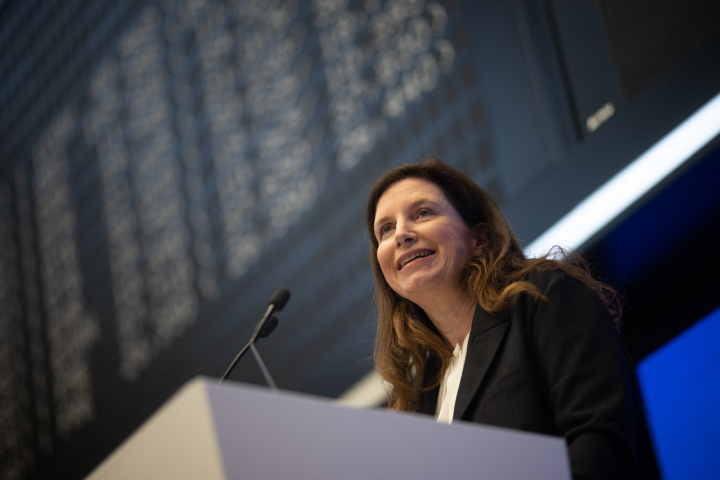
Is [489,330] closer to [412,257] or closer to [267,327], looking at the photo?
[412,257]

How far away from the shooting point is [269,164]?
5738mm

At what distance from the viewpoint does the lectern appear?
565 millimetres

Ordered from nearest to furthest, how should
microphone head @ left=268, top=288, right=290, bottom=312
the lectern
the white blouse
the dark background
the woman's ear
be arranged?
the lectern < the white blouse < the woman's ear < microphone head @ left=268, top=288, right=290, bottom=312 < the dark background

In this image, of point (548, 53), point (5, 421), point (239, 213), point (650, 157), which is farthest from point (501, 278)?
point (5, 421)

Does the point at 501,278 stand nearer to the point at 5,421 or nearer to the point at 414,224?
the point at 414,224

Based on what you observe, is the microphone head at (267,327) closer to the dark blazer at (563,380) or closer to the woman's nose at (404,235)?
the woman's nose at (404,235)

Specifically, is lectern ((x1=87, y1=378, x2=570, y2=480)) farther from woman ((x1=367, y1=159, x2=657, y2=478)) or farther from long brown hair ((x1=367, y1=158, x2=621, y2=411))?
long brown hair ((x1=367, y1=158, x2=621, y2=411))

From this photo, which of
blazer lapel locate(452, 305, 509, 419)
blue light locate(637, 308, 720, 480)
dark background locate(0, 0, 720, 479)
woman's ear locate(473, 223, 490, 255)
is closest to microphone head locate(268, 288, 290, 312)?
dark background locate(0, 0, 720, 479)

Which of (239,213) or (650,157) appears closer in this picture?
(650,157)

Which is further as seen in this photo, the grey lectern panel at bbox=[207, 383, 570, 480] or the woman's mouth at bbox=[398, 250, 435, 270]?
the woman's mouth at bbox=[398, 250, 435, 270]

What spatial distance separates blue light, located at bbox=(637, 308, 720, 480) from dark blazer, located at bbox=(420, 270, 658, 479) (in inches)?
33.6

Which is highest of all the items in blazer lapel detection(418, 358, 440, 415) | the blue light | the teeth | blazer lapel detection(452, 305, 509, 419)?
the teeth

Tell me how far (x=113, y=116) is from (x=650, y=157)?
7.48m

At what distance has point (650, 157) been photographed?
6.42 ft
